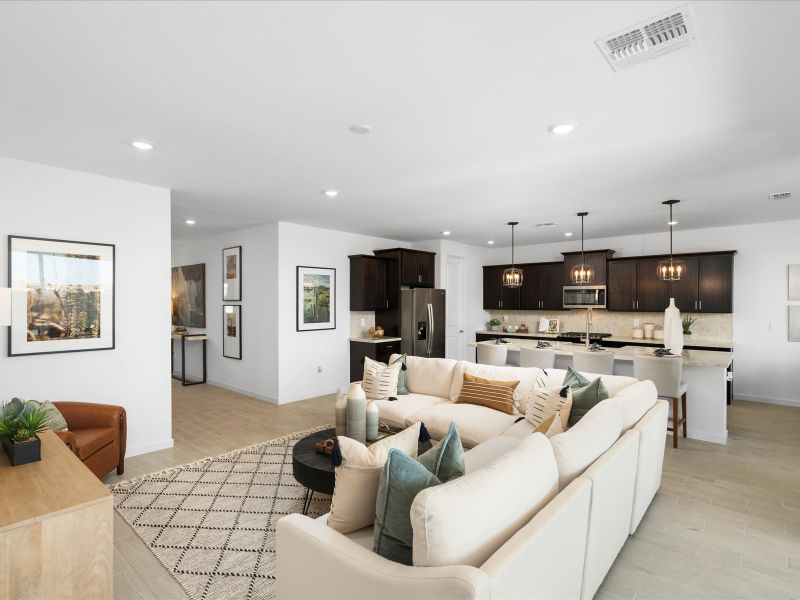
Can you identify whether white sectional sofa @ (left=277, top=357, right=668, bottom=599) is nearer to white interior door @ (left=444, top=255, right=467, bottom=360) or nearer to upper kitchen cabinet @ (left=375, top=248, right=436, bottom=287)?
upper kitchen cabinet @ (left=375, top=248, right=436, bottom=287)

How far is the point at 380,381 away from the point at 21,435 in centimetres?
287

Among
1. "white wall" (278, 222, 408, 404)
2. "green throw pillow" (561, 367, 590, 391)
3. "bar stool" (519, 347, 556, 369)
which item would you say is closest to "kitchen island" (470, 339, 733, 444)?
"bar stool" (519, 347, 556, 369)

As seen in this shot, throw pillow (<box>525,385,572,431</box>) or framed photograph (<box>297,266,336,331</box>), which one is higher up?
framed photograph (<box>297,266,336,331</box>)

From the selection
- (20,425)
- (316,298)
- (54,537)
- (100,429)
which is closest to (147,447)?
(100,429)

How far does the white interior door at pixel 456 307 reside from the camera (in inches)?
326

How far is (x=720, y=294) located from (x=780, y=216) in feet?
4.15

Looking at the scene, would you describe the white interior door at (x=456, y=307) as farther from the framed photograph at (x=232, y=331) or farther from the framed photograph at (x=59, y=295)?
the framed photograph at (x=59, y=295)

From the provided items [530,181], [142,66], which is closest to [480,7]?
[142,66]

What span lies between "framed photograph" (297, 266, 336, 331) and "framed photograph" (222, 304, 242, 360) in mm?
1147

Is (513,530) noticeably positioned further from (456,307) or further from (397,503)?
(456,307)

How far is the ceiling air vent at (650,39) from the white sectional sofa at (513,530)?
1765 millimetres

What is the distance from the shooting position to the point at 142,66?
2.09 metres

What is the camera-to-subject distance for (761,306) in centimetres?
641

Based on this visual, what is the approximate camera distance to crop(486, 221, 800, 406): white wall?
6.23 m
